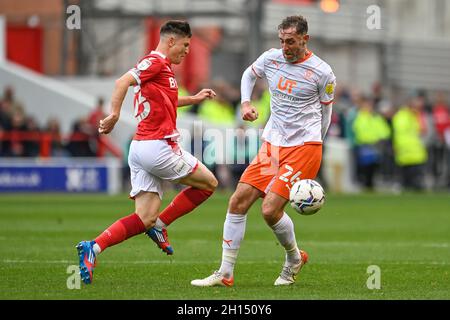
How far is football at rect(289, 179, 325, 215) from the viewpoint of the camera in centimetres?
1007

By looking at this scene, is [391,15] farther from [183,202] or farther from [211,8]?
[183,202]

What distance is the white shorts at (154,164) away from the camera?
10.3m

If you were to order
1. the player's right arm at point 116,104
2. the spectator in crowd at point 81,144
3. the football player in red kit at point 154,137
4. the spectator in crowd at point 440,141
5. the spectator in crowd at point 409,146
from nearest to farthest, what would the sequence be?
the player's right arm at point 116,104
the football player in red kit at point 154,137
the spectator in crowd at point 81,144
the spectator in crowd at point 409,146
the spectator in crowd at point 440,141

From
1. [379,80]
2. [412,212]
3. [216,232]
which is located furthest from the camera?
[379,80]

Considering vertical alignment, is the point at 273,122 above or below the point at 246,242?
above

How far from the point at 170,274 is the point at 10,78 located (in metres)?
20.4

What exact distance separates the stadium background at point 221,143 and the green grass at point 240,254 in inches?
1.2

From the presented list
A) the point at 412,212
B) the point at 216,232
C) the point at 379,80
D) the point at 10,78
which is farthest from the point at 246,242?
the point at 379,80

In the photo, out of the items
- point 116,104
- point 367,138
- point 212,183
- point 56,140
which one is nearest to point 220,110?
point 367,138

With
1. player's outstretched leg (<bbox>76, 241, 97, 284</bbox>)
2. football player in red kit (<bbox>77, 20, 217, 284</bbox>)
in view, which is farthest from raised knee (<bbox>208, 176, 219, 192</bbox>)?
player's outstretched leg (<bbox>76, 241, 97, 284</bbox>)

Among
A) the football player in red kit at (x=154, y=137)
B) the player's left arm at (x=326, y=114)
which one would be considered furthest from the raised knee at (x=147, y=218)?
the player's left arm at (x=326, y=114)

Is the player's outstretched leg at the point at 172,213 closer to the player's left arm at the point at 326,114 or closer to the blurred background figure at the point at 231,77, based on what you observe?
the player's left arm at the point at 326,114

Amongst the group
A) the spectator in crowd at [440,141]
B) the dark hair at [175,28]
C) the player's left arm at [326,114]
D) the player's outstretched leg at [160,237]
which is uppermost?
the dark hair at [175,28]

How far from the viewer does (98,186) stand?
26938 mm
